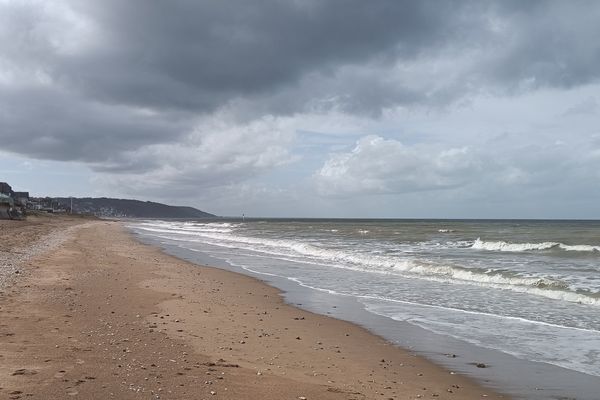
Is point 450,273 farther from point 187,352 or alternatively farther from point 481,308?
point 187,352

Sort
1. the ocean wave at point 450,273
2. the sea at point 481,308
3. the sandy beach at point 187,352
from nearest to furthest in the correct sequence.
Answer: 1. the sandy beach at point 187,352
2. the sea at point 481,308
3. the ocean wave at point 450,273

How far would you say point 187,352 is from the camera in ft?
23.4

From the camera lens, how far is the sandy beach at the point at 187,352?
555cm

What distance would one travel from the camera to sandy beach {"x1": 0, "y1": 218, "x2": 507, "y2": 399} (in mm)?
5551

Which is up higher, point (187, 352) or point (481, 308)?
point (187, 352)

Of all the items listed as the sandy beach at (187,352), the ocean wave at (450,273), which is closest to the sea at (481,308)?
the ocean wave at (450,273)

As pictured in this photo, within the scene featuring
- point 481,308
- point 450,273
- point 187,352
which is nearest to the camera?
point 187,352

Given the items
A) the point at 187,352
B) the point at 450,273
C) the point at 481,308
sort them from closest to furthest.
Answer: the point at 187,352, the point at 481,308, the point at 450,273

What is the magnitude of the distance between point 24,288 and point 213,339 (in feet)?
20.6

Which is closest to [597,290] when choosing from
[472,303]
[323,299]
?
[472,303]

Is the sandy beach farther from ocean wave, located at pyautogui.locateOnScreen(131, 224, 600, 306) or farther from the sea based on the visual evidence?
ocean wave, located at pyautogui.locateOnScreen(131, 224, 600, 306)

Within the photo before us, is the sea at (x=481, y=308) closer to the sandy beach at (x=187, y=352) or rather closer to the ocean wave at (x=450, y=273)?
the ocean wave at (x=450, y=273)

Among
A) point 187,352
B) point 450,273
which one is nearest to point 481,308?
point 450,273

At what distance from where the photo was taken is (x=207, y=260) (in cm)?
2562
